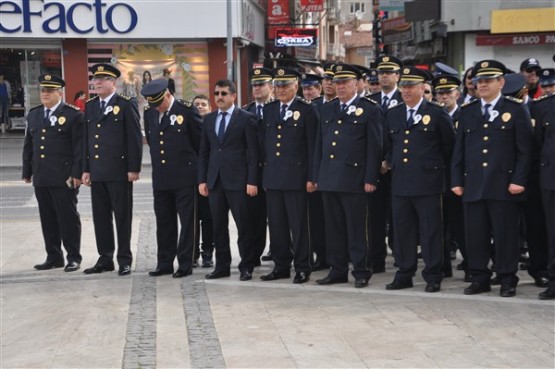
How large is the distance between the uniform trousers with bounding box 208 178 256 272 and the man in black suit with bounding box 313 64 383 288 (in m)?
0.89

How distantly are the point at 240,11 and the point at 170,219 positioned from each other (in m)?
23.3

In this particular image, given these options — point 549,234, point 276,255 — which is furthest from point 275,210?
point 549,234

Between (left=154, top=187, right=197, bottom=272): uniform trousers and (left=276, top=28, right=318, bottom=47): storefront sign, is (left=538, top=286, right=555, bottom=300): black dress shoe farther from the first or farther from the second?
(left=276, top=28, right=318, bottom=47): storefront sign

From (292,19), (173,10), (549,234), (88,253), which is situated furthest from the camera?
(292,19)

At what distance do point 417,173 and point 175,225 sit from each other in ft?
9.37

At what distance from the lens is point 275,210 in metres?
9.84

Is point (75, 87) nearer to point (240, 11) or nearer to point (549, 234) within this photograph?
point (240, 11)

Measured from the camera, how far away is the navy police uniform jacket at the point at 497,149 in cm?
859

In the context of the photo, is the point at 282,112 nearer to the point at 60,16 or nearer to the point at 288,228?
the point at 288,228

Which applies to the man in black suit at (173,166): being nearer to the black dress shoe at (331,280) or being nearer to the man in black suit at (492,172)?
the black dress shoe at (331,280)

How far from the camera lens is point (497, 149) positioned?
8.68 m

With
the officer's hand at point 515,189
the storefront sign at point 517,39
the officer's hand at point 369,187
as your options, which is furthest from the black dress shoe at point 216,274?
the storefront sign at point 517,39

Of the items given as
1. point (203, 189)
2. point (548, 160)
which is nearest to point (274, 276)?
point (203, 189)

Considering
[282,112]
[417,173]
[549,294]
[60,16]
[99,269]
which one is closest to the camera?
[549,294]
